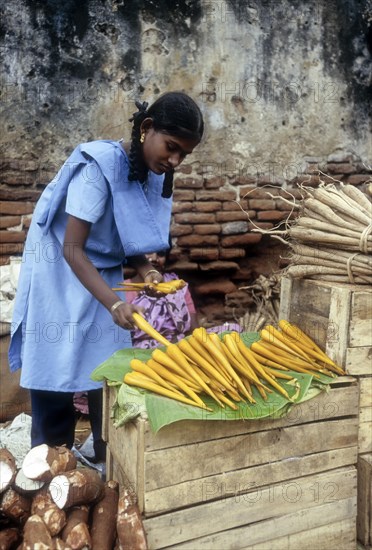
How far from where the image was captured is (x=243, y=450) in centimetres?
210

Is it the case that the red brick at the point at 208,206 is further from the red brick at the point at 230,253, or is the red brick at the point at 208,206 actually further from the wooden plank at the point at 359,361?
the wooden plank at the point at 359,361

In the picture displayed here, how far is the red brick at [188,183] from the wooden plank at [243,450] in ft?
9.41

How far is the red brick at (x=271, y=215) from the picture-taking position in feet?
16.0

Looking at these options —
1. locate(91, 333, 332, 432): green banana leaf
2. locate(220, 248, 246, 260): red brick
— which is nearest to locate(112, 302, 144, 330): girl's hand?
locate(91, 333, 332, 432): green banana leaf

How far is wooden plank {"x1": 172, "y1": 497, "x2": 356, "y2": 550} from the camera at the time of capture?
2.08 m

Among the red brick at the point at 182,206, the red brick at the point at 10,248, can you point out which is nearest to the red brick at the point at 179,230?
the red brick at the point at 182,206

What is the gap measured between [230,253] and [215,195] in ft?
1.70

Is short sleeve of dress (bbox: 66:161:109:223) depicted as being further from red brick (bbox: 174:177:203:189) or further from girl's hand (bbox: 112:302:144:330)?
red brick (bbox: 174:177:203:189)

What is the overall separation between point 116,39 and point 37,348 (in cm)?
292

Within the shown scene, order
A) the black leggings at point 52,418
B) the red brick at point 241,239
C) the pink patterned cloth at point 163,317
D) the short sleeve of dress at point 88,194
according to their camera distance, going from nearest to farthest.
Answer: the short sleeve of dress at point 88,194 → the black leggings at point 52,418 → the pink patterned cloth at point 163,317 → the red brick at point 241,239

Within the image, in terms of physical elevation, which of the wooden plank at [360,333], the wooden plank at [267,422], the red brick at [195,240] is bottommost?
the wooden plank at [267,422]

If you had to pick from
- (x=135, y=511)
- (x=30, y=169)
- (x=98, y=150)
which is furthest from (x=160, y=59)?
(x=135, y=511)

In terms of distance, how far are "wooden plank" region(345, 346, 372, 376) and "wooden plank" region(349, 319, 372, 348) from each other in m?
0.02

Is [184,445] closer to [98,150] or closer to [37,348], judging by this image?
[37,348]
